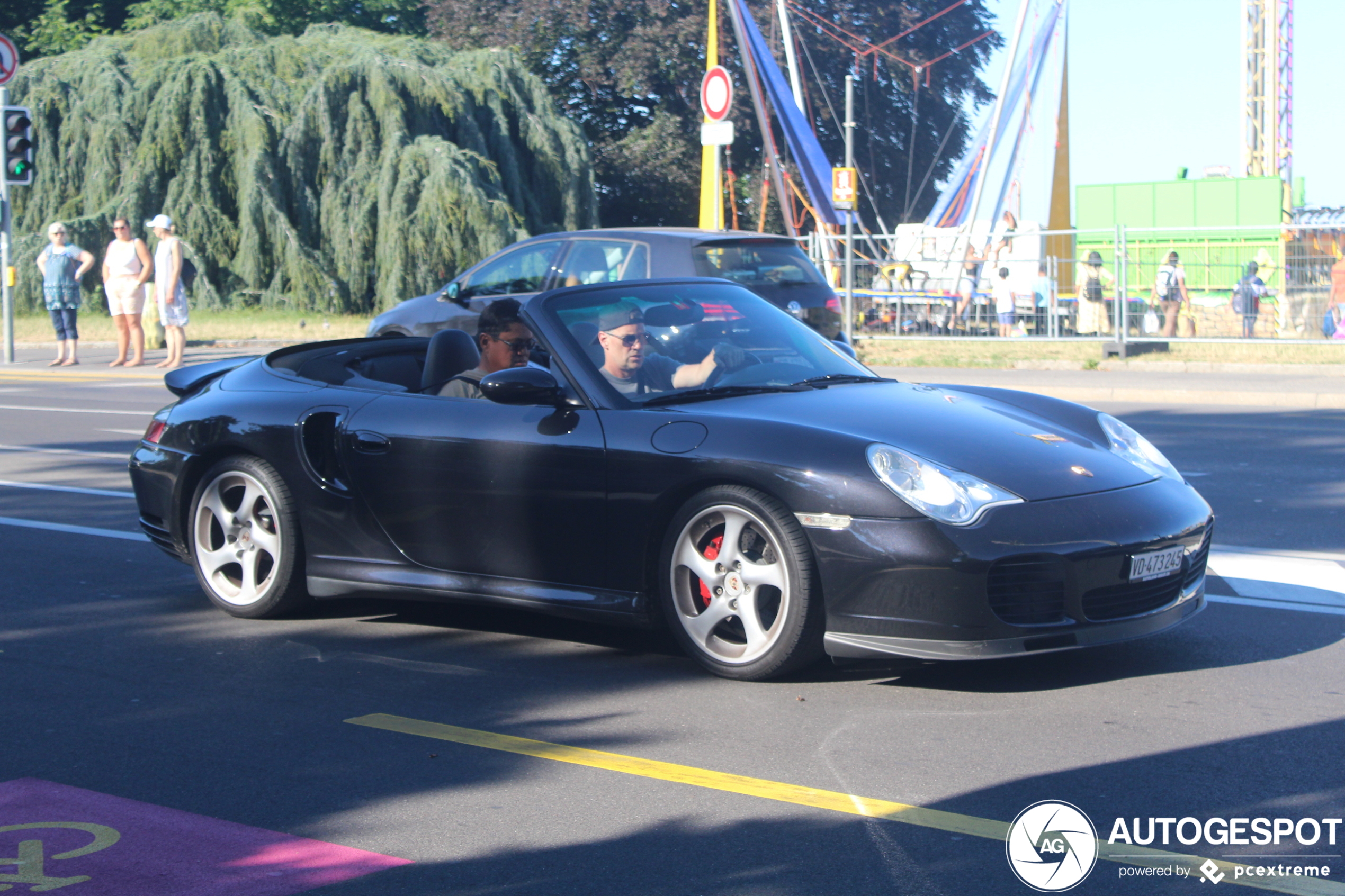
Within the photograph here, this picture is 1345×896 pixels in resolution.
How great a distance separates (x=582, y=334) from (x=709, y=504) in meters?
0.94

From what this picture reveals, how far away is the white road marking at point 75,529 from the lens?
771cm

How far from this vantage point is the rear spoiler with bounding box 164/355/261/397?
6621 mm

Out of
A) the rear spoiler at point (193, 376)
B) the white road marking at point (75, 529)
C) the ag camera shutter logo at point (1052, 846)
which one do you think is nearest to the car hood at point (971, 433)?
the ag camera shutter logo at point (1052, 846)

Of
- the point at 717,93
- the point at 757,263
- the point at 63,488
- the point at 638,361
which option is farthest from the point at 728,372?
the point at 717,93

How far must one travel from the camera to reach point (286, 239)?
2648 cm

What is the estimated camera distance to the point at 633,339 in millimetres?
5344

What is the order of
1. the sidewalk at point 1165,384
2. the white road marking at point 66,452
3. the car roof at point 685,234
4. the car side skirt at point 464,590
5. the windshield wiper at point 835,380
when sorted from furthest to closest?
the sidewalk at point 1165,384
the car roof at point 685,234
the white road marking at point 66,452
the windshield wiper at point 835,380
the car side skirt at point 464,590

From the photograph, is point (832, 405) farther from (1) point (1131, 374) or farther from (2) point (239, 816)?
(1) point (1131, 374)

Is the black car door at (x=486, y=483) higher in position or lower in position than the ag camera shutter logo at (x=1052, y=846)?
higher

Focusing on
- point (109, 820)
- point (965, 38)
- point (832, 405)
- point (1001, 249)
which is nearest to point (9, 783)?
point (109, 820)

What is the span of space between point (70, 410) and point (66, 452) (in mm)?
3721

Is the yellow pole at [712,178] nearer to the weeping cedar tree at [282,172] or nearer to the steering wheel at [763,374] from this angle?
the weeping cedar tree at [282,172]

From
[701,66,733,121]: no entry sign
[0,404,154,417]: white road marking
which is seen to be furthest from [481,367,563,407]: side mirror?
[701,66,733,121]: no entry sign

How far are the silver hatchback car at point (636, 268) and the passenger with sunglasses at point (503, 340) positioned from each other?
5.82 m
